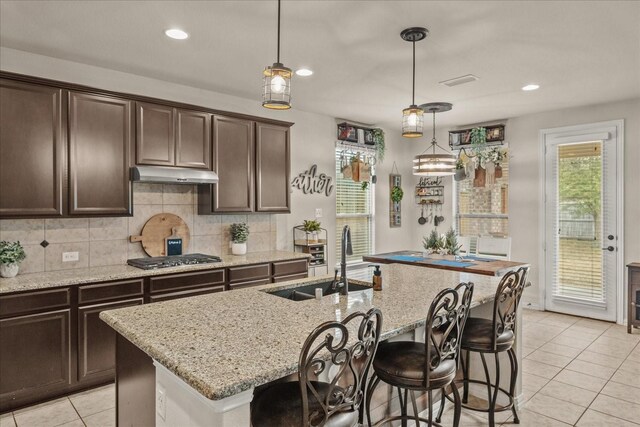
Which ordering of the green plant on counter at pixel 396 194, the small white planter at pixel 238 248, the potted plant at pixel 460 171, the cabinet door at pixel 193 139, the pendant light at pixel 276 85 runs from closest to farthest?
the pendant light at pixel 276 85 → the cabinet door at pixel 193 139 → the small white planter at pixel 238 248 → the potted plant at pixel 460 171 → the green plant on counter at pixel 396 194

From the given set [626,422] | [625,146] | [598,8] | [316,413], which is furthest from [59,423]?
[625,146]

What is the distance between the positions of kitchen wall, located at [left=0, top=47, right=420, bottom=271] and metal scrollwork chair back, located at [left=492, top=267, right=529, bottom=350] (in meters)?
2.77

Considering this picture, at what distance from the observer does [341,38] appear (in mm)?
3047

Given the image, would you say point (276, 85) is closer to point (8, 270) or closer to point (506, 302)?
point (506, 302)

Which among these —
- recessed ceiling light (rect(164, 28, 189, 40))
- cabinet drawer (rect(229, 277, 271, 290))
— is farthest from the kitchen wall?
recessed ceiling light (rect(164, 28, 189, 40))

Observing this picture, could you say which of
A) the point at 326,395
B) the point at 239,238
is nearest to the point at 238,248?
the point at 239,238

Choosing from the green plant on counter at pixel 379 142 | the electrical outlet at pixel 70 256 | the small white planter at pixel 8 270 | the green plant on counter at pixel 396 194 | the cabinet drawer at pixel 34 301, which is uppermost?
the green plant on counter at pixel 379 142

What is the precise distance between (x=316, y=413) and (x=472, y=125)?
572cm

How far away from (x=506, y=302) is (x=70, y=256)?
3464 mm

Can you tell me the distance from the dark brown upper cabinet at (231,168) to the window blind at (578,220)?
4.06 meters

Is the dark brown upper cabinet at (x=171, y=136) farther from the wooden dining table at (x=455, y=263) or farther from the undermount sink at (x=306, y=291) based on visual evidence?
the wooden dining table at (x=455, y=263)

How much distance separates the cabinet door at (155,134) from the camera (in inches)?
142

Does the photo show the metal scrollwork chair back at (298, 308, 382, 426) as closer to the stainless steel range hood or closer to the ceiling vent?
the stainless steel range hood

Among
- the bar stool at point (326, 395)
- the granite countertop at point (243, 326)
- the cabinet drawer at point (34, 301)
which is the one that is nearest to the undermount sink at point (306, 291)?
the granite countertop at point (243, 326)
